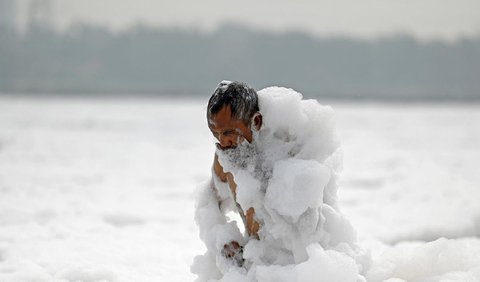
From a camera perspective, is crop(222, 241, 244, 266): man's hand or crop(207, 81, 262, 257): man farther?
crop(222, 241, 244, 266): man's hand

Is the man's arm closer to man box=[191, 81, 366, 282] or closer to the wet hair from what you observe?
man box=[191, 81, 366, 282]

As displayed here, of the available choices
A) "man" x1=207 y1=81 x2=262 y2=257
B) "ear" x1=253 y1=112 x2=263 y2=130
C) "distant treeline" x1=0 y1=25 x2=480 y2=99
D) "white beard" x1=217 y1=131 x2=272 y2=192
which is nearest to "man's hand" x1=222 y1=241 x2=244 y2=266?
"man" x1=207 y1=81 x2=262 y2=257

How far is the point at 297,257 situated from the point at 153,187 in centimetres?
371

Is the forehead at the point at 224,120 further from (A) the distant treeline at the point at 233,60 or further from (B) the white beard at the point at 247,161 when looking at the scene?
(A) the distant treeline at the point at 233,60

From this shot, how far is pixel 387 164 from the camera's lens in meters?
6.77

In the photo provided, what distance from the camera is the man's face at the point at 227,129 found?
1.58m

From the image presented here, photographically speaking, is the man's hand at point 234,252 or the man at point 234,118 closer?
the man at point 234,118

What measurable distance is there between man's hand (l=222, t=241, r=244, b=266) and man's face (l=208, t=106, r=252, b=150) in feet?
1.05

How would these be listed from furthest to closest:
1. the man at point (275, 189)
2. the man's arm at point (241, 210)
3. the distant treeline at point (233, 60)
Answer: the distant treeline at point (233, 60)
the man's arm at point (241, 210)
the man at point (275, 189)

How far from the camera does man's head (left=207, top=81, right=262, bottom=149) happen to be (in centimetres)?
158

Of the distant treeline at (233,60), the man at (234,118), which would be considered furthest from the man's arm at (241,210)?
the distant treeline at (233,60)

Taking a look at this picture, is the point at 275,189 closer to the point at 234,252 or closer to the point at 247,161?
the point at 247,161

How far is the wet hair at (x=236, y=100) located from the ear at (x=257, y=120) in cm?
1

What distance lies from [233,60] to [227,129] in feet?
184
